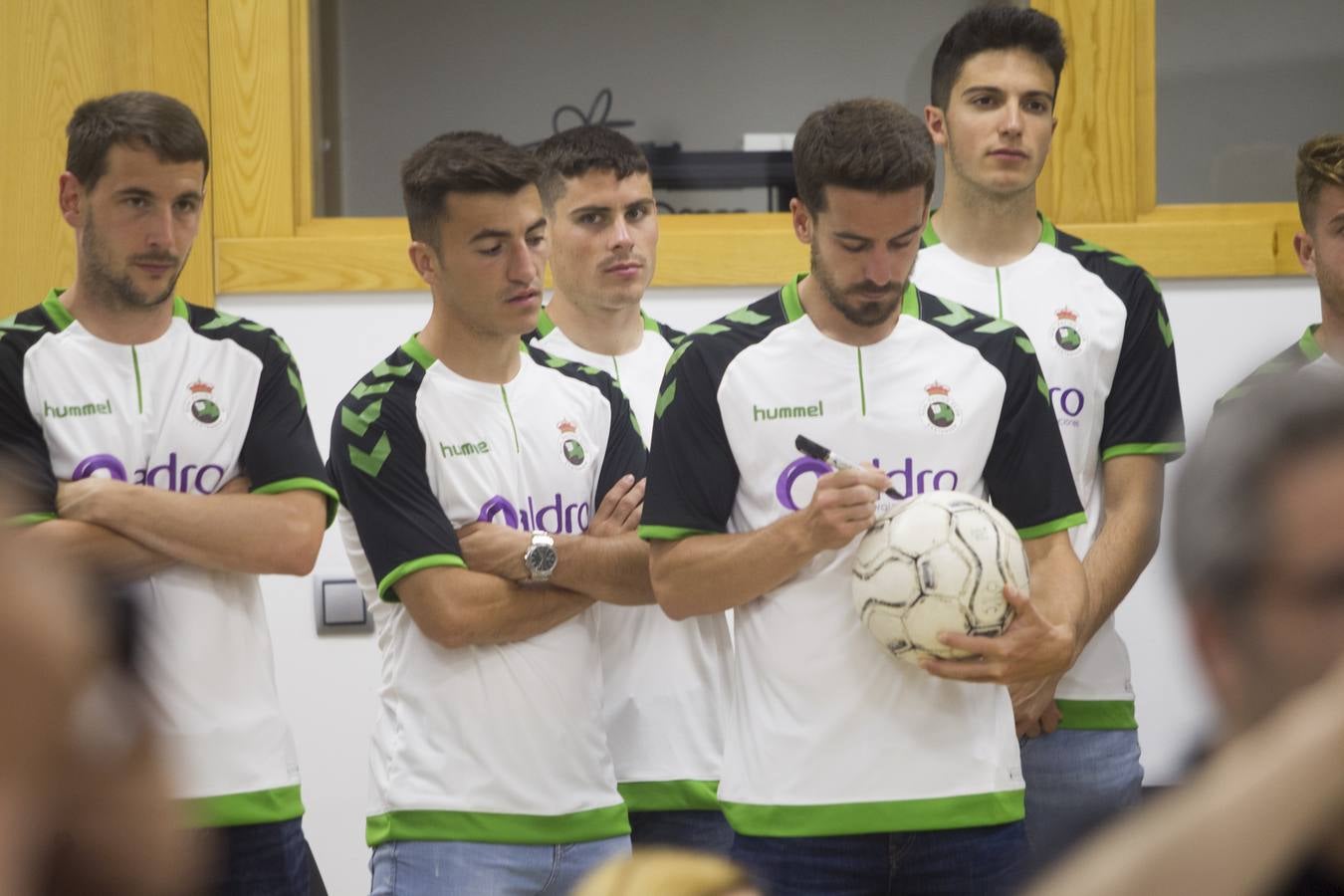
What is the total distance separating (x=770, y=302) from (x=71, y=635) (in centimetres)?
251

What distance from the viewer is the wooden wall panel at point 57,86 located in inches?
195

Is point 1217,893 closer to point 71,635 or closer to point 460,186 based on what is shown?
point 71,635

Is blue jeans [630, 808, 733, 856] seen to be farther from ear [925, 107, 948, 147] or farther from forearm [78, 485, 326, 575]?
ear [925, 107, 948, 147]

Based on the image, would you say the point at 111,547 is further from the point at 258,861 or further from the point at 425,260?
the point at 425,260

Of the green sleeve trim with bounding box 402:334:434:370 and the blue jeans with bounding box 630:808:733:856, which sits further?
the blue jeans with bounding box 630:808:733:856

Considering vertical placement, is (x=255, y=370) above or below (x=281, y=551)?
above

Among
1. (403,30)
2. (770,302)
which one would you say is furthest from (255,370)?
(403,30)

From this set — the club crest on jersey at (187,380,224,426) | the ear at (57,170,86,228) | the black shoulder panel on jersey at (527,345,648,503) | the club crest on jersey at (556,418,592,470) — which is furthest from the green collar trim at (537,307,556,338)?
the ear at (57,170,86,228)

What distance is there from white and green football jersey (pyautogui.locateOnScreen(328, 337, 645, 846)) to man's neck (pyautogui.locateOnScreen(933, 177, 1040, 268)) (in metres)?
0.96

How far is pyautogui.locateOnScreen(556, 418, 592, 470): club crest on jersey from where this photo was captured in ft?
11.2

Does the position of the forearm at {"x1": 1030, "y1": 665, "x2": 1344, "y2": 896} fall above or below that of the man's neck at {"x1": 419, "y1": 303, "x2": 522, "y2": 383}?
below

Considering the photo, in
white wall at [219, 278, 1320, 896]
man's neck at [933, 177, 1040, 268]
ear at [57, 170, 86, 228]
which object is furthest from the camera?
white wall at [219, 278, 1320, 896]

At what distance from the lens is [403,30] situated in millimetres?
6891

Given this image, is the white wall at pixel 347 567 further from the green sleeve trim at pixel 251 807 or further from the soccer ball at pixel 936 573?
the soccer ball at pixel 936 573
